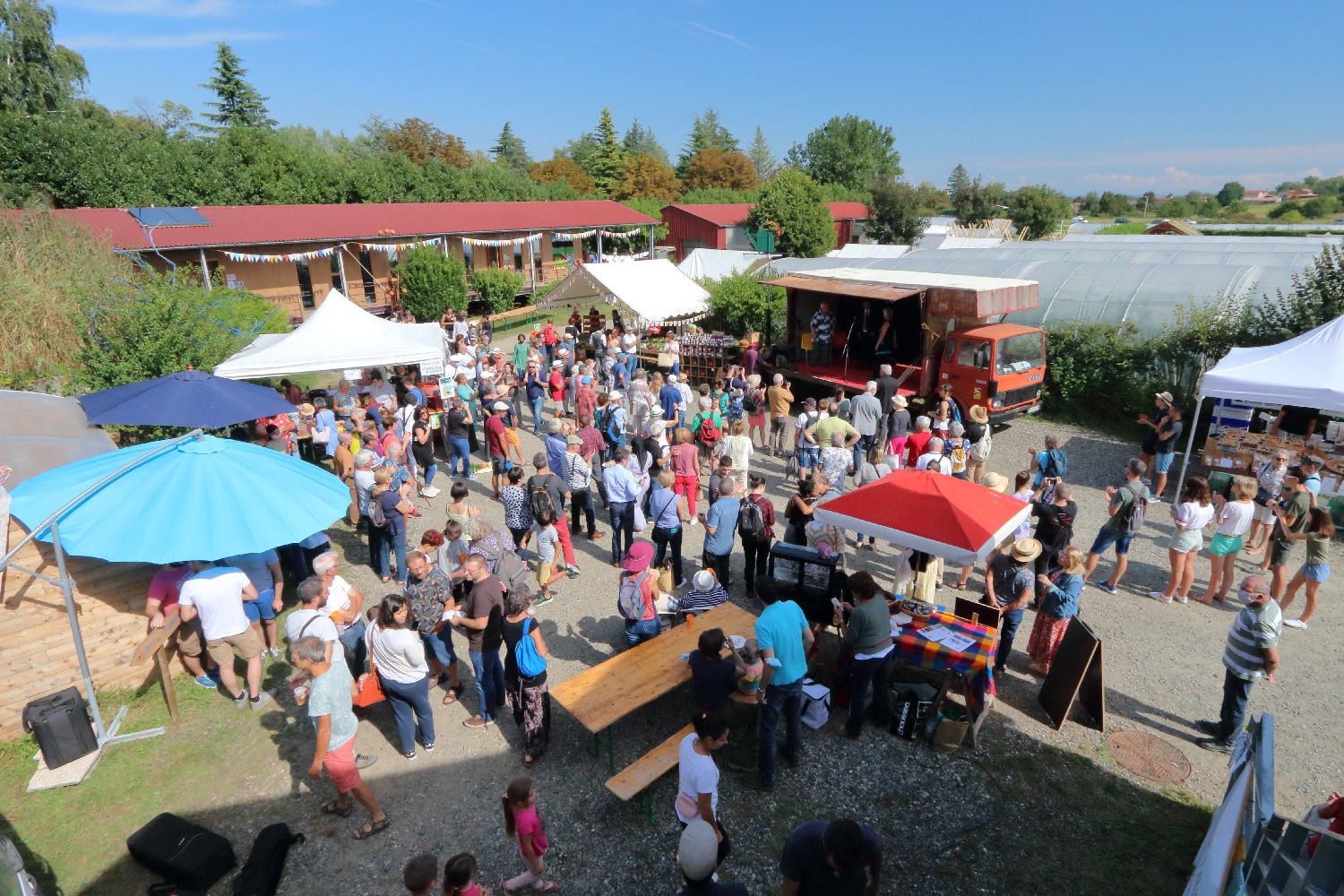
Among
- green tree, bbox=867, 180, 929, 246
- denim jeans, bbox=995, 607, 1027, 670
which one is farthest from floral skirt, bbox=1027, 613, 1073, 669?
green tree, bbox=867, 180, 929, 246

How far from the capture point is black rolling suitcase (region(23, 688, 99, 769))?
5500 mm

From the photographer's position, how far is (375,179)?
3297cm

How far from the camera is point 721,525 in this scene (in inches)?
288

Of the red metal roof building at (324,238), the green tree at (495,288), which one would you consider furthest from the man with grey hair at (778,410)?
the red metal roof building at (324,238)

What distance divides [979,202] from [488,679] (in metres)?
57.4

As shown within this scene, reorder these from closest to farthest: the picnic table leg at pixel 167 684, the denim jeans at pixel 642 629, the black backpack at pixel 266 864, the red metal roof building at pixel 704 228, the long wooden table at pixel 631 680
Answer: the black backpack at pixel 266 864 < the long wooden table at pixel 631 680 < the picnic table leg at pixel 167 684 < the denim jeans at pixel 642 629 < the red metal roof building at pixel 704 228

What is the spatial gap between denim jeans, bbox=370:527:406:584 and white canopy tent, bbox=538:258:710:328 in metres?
11.3

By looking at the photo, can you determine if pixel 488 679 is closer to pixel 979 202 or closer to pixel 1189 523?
pixel 1189 523

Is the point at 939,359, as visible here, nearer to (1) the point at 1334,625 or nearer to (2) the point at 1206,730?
(1) the point at 1334,625

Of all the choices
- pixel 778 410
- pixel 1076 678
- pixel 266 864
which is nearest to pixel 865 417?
pixel 778 410

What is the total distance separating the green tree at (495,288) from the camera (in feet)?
87.9

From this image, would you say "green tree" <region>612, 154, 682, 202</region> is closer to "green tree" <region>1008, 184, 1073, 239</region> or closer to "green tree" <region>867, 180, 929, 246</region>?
"green tree" <region>867, 180, 929, 246</region>

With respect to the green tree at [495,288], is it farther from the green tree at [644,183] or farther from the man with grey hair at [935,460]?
the green tree at [644,183]

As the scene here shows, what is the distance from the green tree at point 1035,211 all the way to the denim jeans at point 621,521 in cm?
4692
